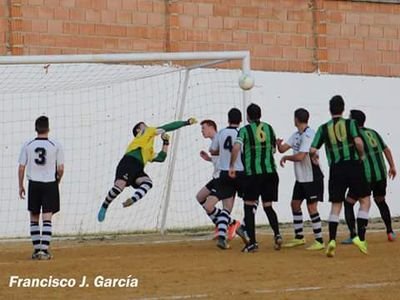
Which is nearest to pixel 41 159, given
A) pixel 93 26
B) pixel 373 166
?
pixel 373 166

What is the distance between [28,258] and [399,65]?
11270mm

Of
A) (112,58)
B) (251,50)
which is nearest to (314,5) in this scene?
(251,50)

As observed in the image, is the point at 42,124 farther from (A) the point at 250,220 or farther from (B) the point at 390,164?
(B) the point at 390,164

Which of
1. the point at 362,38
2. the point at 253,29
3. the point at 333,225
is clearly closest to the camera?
the point at 333,225

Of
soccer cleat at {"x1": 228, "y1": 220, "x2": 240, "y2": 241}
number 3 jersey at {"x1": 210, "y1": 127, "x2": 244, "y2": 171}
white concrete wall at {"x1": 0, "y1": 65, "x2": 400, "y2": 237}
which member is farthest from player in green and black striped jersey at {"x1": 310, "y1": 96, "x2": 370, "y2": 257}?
white concrete wall at {"x1": 0, "y1": 65, "x2": 400, "y2": 237}

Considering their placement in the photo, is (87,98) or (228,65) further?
(228,65)

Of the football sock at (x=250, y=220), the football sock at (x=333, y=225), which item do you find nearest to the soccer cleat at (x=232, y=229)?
the football sock at (x=250, y=220)

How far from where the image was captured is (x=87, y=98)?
63.1 ft

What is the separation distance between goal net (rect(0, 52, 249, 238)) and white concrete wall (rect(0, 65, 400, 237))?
0.02 metres

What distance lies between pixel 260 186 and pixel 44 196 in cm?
278

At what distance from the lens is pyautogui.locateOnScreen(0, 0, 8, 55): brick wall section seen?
19.2m

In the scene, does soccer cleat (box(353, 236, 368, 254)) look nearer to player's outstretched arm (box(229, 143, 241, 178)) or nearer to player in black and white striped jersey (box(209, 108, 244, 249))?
player's outstretched arm (box(229, 143, 241, 178))

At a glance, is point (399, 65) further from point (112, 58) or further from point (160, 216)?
point (112, 58)

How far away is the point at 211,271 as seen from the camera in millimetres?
12781
